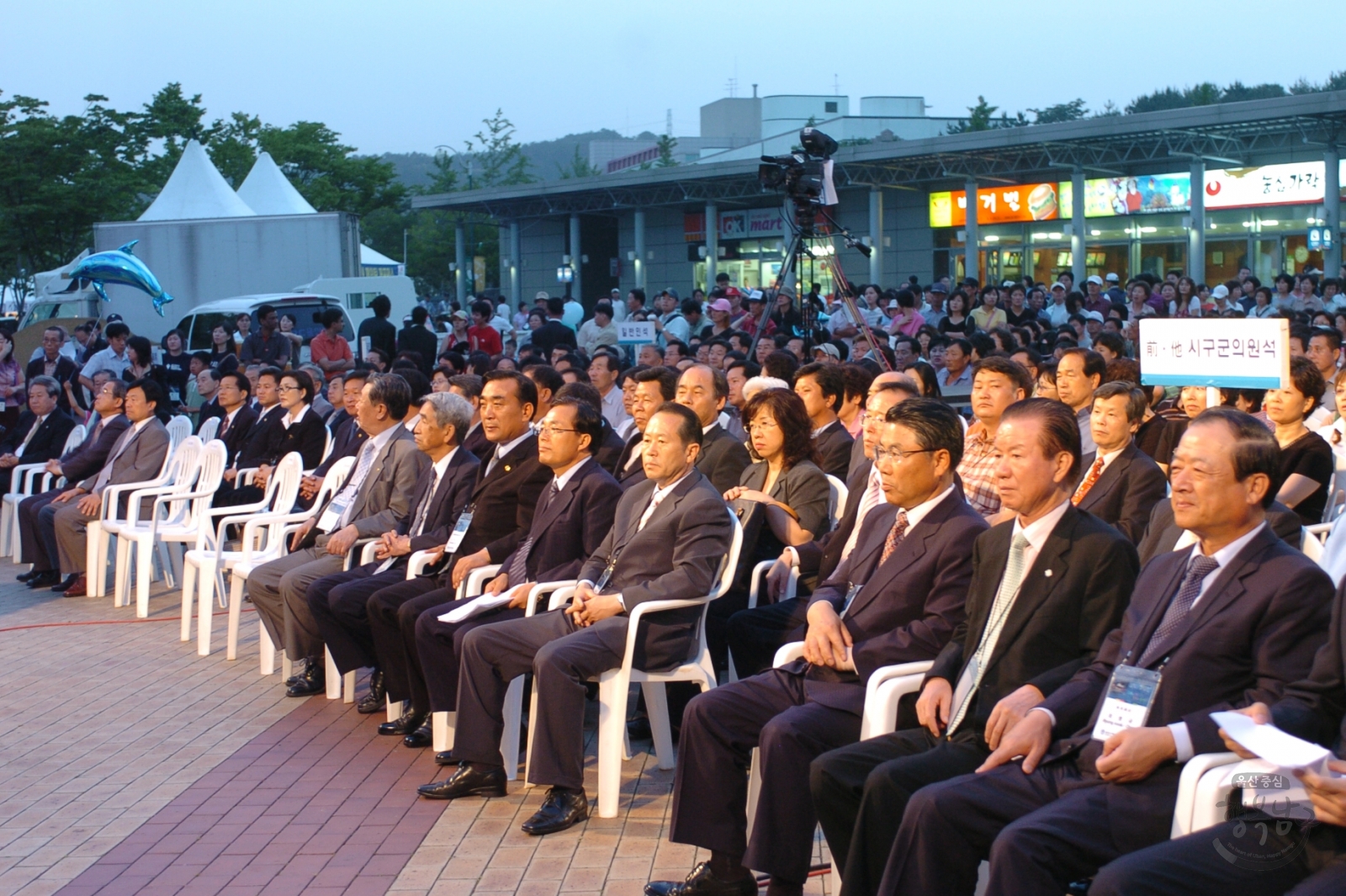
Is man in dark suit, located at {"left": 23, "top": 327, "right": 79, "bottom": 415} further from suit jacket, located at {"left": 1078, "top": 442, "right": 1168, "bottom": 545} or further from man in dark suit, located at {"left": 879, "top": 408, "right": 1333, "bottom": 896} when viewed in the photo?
man in dark suit, located at {"left": 879, "top": 408, "right": 1333, "bottom": 896}

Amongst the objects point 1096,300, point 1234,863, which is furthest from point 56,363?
point 1234,863

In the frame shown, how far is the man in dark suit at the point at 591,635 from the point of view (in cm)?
482

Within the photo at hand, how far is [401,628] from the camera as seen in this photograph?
233 inches

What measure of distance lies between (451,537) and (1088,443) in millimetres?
3174

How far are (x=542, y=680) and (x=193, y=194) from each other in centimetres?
2747

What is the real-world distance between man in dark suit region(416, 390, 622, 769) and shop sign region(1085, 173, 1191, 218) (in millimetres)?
25503

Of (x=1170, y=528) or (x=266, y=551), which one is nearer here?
(x=1170, y=528)

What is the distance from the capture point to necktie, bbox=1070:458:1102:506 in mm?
5430

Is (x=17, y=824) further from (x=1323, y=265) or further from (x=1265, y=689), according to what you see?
(x=1323, y=265)

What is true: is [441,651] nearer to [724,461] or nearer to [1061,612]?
[724,461]

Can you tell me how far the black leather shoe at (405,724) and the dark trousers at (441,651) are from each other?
1.49 feet

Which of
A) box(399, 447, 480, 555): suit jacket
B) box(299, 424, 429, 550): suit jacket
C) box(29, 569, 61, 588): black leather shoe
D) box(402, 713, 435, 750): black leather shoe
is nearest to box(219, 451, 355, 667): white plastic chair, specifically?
box(299, 424, 429, 550): suit jacket

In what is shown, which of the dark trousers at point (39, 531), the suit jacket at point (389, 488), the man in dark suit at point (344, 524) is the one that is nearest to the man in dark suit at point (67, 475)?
the dark trousers at point (39, 531)

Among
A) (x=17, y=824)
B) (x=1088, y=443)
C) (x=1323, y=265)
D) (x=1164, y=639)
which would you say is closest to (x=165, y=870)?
(x=17, y=824)
